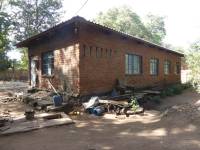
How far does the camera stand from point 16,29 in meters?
41.7

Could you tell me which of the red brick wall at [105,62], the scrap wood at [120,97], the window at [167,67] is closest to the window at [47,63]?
the red brick wall at [105,62]

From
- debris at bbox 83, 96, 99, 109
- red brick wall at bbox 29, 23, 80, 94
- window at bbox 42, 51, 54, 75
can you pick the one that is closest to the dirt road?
debris at bbox 83, 96, 99, 109

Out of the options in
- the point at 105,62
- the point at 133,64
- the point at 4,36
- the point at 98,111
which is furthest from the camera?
the point at 4,36

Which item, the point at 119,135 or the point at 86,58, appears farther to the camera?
the point at 86,58

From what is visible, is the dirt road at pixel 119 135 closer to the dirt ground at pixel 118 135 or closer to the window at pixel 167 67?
the dirt ground at pixel 118 135

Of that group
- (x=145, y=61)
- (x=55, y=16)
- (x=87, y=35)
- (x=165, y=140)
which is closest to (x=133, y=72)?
(x=145, y=61)

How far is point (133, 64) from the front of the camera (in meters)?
17.3

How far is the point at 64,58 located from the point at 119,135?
699cm

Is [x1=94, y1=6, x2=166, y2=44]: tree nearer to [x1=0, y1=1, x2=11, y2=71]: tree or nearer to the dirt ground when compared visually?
[x1=0, y1=1, x2=11, y2=71]: tree

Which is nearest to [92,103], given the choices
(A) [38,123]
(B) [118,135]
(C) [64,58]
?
(A) [38,123]

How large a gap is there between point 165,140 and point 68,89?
7300mm

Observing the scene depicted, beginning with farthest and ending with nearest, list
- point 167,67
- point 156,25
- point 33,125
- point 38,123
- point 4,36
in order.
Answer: point 156,25, point 4,36, point 167,67, point 38,123, point 33,125

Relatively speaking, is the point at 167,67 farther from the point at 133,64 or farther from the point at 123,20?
the point at 123,20

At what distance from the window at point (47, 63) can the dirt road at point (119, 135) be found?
6031 mm
